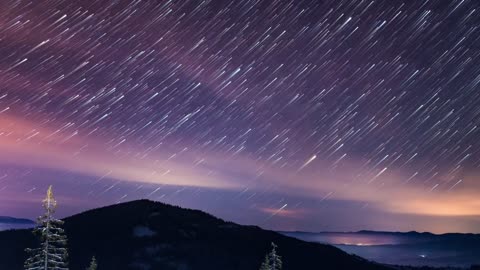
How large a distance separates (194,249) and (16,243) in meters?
60.2

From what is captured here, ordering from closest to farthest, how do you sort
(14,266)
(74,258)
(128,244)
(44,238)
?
(44,238), (14,266), (74,258), (128,244)

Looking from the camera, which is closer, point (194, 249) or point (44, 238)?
point (44, 238)

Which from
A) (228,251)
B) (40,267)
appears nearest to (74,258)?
(228,251)

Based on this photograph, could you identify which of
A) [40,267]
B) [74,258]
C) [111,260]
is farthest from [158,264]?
[40,267]

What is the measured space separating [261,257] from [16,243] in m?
86.1

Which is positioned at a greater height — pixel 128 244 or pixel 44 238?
pixel 128 244

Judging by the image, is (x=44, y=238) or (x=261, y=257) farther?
(x=261, y=257)

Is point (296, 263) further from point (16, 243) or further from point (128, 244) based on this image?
point (16, 243)

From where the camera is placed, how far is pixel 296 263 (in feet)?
646

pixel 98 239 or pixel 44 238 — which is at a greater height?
pixel 98 239

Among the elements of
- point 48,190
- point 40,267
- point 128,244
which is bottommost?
point 40,267

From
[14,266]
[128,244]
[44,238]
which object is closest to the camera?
[44,238]

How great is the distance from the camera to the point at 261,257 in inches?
7820

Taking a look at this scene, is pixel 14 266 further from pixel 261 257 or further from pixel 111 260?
pixel 261 257
